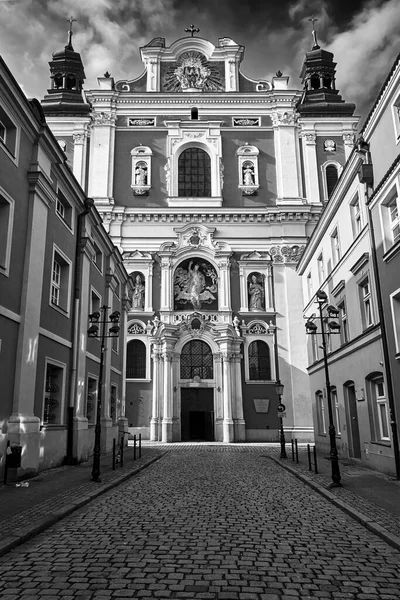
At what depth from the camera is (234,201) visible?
126 ft

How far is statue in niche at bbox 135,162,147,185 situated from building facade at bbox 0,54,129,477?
698 inches

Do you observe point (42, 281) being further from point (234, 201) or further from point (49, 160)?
point (234, 201)

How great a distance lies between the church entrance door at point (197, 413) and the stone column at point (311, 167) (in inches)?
624

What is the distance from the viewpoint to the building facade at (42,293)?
12.9m

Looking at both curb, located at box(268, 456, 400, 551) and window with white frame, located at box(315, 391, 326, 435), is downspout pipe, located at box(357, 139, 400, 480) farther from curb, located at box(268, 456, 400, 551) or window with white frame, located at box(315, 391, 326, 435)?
window with white frame, located at box(315, 391, 326, 435)

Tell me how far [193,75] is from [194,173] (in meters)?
8.32

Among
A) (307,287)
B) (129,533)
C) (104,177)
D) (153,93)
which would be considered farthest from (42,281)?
(153,93)

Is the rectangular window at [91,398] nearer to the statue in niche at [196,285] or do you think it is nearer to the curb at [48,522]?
the curb at [48,522]

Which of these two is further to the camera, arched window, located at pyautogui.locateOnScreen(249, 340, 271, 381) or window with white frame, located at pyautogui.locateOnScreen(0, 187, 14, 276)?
arched window, located at pyautogui.locateOnScreen(249, 340, 271, 381)

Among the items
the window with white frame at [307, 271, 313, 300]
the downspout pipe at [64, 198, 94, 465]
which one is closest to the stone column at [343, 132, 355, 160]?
the window with white frame at [307, 271, 313, 300]

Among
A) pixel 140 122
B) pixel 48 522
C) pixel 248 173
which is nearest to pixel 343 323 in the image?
pixel 48 522

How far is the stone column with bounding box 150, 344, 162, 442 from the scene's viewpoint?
32.2m

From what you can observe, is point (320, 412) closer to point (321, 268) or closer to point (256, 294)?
point (321, 268)

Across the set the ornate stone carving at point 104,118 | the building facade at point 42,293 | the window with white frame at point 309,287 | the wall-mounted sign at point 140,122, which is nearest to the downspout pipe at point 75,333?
the building facade at point 42,293
